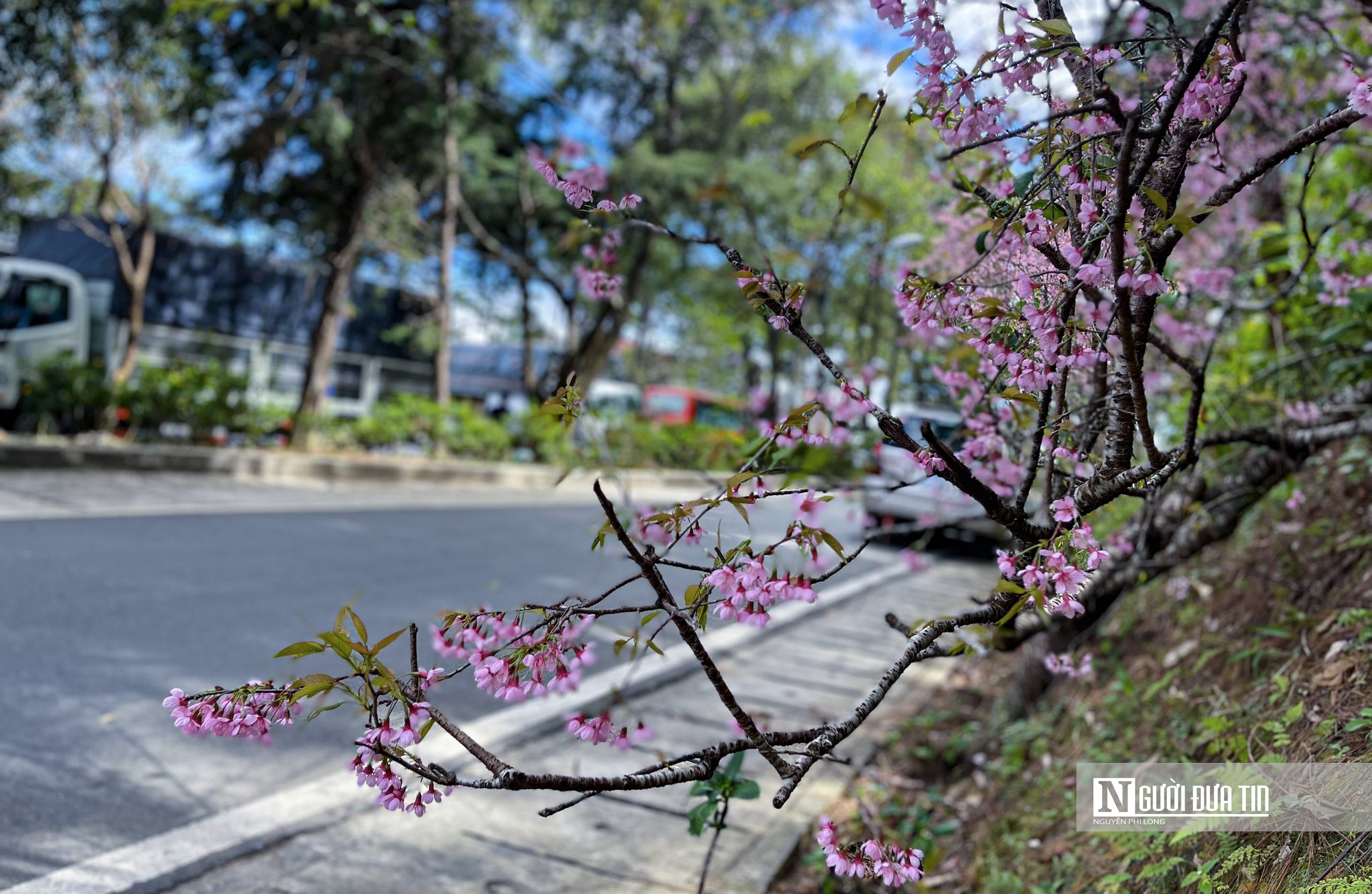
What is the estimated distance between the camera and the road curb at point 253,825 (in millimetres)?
2744

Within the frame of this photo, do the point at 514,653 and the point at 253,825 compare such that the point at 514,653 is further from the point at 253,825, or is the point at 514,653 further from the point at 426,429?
the point at 426,429

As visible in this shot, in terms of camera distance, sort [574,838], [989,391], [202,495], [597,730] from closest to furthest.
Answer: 1. [597,730]
2. [989,391]
3. [574,838]
4. [202,495]

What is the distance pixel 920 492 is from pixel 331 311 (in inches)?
396

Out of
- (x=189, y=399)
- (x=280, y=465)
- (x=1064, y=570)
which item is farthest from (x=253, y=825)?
(x=189, y=399)

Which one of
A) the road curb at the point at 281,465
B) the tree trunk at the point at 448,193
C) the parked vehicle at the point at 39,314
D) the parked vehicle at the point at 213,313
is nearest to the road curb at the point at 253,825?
the road curb at the point at 281,465

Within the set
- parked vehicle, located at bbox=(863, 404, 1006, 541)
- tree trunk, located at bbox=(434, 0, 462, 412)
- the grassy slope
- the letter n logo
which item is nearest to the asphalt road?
parked vehicle, located at bbox=(863, 404, 1006, 541)

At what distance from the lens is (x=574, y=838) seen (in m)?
3.40

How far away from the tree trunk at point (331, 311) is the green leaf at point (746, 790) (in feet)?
47.2

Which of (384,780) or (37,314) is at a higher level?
(37,314)

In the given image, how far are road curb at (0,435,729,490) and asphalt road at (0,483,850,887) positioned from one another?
1.48 m

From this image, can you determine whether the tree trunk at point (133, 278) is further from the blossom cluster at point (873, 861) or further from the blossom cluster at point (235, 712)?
the blossom cluster at point (873, 861)

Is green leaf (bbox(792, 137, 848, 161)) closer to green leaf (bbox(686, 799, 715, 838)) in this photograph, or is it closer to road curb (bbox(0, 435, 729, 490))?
green leaf (bbox(686, 799, 715, 838))

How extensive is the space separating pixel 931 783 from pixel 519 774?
3362 mm

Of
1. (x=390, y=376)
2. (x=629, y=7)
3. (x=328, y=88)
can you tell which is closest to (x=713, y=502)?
(x=328, y=88)
